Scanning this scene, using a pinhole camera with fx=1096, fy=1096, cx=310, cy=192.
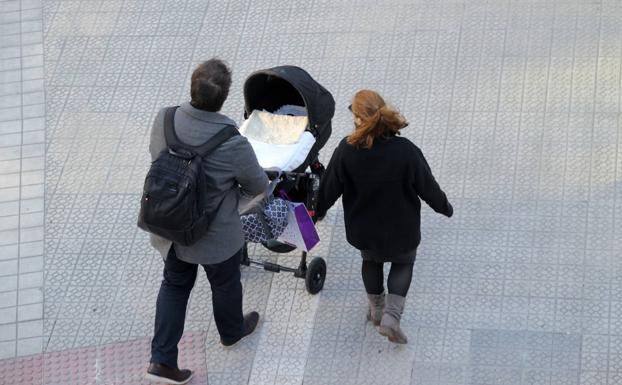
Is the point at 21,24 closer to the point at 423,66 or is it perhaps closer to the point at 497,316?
the point at 423,66

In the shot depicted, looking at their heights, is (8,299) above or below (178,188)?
below

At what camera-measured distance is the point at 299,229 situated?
5621mm

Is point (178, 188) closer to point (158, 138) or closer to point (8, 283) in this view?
point (158, 138)

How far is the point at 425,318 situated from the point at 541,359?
2.16ft

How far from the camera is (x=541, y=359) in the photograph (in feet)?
18.1

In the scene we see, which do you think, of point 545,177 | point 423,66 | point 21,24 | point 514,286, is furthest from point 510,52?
point 21,24

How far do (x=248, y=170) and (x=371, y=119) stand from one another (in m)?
0.64

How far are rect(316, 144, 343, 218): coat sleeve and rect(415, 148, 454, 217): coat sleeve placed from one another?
1.20 feet

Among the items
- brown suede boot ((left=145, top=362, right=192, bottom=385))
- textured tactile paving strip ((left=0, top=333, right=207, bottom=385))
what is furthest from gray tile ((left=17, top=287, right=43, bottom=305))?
brown suede boot ((left=145, top=362, right=192, bottom=385))

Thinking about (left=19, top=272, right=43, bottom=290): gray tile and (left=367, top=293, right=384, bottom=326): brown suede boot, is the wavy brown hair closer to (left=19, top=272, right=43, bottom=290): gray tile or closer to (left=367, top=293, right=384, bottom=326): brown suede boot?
(left=367, top=293, right=384, bottom=326): brown suede boot

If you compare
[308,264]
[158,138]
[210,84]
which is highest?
[210,84]

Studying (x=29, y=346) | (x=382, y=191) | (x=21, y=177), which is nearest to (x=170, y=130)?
(x=382, y=191)

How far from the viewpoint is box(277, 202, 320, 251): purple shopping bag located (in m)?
5.59

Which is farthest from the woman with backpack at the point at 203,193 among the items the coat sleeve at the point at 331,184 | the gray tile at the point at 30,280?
the gray tile at the point at 30,280
